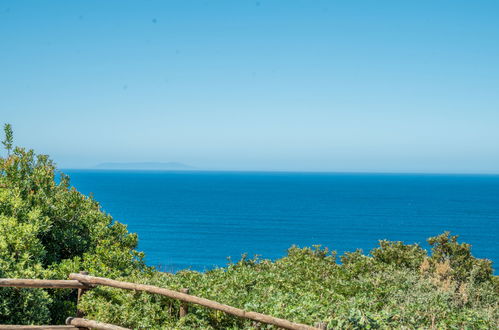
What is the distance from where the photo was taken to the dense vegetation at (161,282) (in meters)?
7.88

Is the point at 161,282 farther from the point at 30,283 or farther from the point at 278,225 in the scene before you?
the point at 278,225

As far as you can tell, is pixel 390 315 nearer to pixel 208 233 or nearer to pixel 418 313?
pixel 418 313

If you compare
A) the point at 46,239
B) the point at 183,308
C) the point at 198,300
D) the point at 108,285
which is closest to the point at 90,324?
the point at 108,285

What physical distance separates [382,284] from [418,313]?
2.82 meters

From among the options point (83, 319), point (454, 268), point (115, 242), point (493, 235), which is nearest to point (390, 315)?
point (83, 319)

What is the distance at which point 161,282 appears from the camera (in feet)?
28.8

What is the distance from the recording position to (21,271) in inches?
336

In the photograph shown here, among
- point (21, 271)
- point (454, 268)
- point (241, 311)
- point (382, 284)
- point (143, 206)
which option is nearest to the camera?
point (241, 311)

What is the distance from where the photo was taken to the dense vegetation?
7875mm

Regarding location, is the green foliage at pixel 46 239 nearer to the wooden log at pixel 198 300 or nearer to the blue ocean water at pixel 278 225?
the wooden log at pixel 198 300

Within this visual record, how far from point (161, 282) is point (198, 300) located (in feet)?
5.40

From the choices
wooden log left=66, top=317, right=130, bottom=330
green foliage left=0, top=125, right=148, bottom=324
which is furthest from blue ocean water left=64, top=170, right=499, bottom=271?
wooden log left=66, top=317, right=130, bottom=330

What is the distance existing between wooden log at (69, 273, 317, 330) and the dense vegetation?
33 cm

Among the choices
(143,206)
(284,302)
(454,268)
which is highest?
(284,302)
